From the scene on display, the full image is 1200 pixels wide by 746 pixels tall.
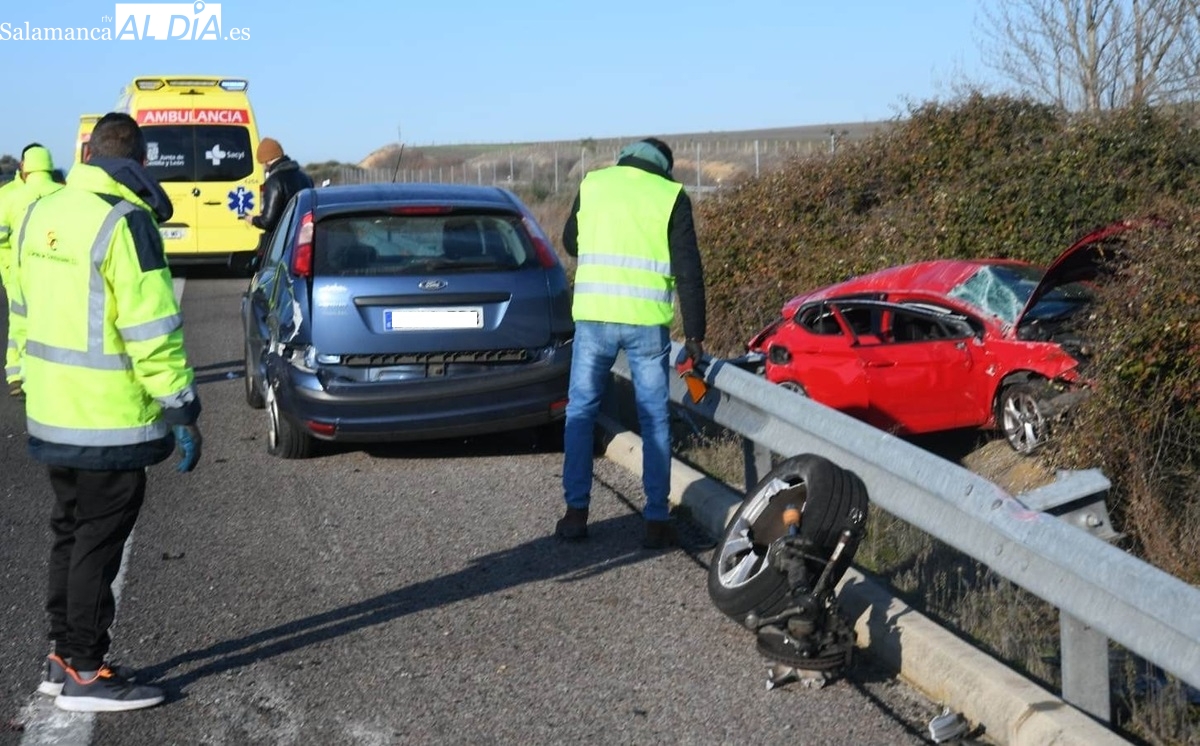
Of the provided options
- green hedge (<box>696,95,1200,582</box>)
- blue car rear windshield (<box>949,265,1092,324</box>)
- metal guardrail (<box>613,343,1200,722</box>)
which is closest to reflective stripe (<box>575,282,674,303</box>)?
metal guardrail (<box>613,343,1200,722</box>)

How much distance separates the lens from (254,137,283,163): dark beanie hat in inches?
503

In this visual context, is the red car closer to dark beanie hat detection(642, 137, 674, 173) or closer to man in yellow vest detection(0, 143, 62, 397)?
dark beanie hat detection(642, 137, 674, 173)

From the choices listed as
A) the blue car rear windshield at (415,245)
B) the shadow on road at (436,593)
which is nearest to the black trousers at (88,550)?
the shadow on road at (436,593)

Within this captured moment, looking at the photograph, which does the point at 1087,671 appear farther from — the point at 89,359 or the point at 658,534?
the point at 89,359

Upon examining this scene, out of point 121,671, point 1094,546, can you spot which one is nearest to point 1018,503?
point 1094,546

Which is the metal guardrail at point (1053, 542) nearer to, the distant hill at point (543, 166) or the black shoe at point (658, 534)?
the black shoe at point (658, 534)

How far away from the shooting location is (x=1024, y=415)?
29.8ft

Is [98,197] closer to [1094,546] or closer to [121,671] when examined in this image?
[121,671]

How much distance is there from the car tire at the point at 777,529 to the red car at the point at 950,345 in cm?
343

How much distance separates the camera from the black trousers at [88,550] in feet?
15.9

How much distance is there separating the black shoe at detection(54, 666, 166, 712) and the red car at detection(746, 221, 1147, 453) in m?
5.48

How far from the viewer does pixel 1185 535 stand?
6.55 m

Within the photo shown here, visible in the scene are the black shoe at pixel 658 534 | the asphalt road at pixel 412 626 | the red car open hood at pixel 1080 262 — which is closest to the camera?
the asphalt road at pixel 412 626

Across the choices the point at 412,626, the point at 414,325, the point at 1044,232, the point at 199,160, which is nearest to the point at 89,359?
the point at 412,626
